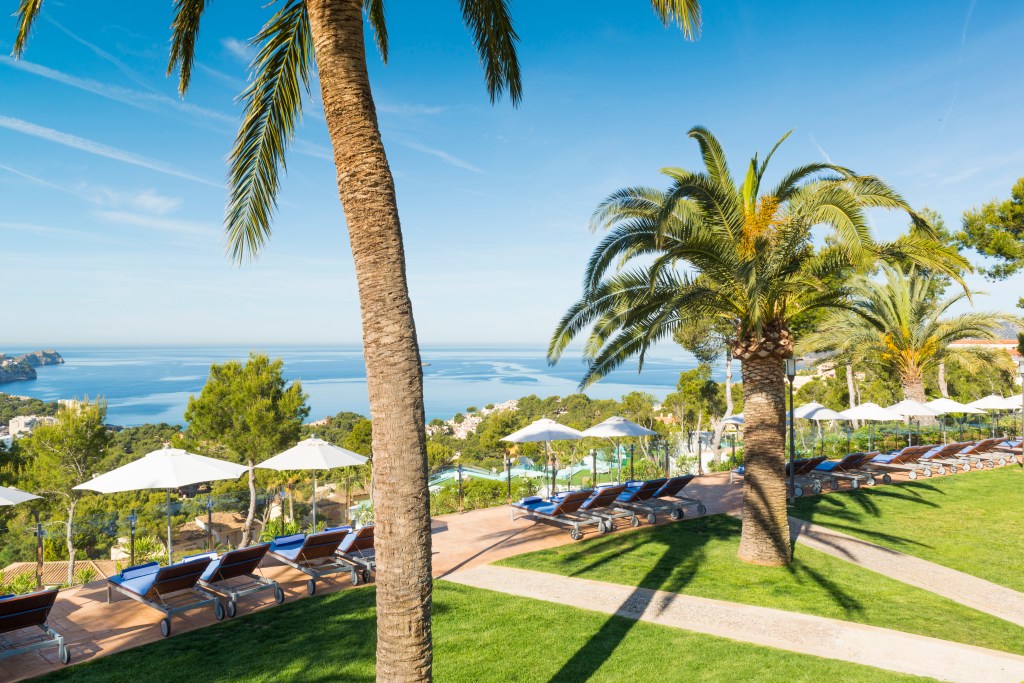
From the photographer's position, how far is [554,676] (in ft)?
19.6

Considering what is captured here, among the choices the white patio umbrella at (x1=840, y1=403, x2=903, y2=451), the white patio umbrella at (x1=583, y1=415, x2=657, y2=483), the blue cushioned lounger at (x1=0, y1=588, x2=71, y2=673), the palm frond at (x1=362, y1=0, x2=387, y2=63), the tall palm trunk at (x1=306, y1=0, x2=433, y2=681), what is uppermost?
the palm frond at (x1=362, y1=0, x2=387, y2=63)

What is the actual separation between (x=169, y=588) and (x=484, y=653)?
14.5 feet

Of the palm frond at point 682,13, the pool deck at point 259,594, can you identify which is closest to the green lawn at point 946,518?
the pool deck at point 259,594

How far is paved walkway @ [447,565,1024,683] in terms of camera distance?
20.1 feet

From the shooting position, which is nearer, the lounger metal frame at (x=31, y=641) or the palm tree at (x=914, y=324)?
the lounger metal frame at (x=31, y=641)

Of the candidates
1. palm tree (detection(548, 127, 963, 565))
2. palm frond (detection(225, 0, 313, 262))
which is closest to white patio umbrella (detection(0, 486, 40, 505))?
palm frond (detection(225, 0, 313, 262))

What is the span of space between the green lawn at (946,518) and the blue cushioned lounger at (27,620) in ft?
41.3

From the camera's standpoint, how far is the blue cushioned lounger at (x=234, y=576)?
8.21 m

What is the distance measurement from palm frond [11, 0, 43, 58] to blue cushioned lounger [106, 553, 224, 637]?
5984 mm

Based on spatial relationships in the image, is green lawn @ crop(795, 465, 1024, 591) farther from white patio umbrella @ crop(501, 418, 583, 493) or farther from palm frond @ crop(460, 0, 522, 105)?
palm frond @ crop(460, 0, 522, 105)

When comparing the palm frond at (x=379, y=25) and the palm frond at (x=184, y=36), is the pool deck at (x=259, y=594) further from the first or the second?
the palm frond at (x=379, y=25)

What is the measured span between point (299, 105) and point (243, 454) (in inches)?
855

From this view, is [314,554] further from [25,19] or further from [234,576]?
[25,19]

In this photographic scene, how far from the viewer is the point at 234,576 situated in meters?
8.51
